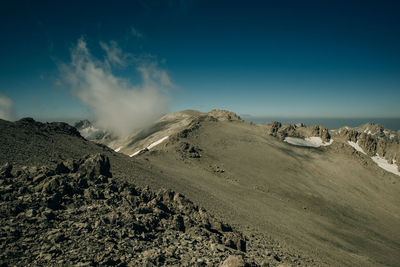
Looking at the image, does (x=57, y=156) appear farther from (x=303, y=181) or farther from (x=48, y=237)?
(x=303, y=181)

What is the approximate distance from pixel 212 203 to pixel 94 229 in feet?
58.0

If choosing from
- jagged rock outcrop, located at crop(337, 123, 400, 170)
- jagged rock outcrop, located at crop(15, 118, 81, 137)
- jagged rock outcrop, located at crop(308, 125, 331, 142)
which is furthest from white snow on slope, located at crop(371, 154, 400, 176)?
jagged rock outcrop, located at crop(15, 118, 81, 137)

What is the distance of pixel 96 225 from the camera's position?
1089cm

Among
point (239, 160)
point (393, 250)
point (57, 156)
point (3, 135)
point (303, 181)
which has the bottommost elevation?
point (393, 250)

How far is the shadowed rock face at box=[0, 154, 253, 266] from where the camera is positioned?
29.0ft

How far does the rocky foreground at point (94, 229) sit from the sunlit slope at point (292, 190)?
11187 millimetres

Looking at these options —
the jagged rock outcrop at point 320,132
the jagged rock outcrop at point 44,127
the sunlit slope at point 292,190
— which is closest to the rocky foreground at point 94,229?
the sunlit slope at point 292,190

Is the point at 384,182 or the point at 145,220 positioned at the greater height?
the point at 145,220

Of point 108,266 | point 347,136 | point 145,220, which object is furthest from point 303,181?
point 347,136

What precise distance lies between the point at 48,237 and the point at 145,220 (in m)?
5.04

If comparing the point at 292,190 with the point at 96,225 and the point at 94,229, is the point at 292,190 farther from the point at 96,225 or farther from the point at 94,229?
the point at 94,229

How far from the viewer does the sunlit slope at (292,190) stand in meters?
26.6

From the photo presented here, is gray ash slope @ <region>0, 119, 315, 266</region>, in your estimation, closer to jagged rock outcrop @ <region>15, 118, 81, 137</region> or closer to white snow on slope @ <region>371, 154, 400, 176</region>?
jagged rock outcrop @ <region>15, 118, 81, 137</region>

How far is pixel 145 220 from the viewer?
12.9 metres
